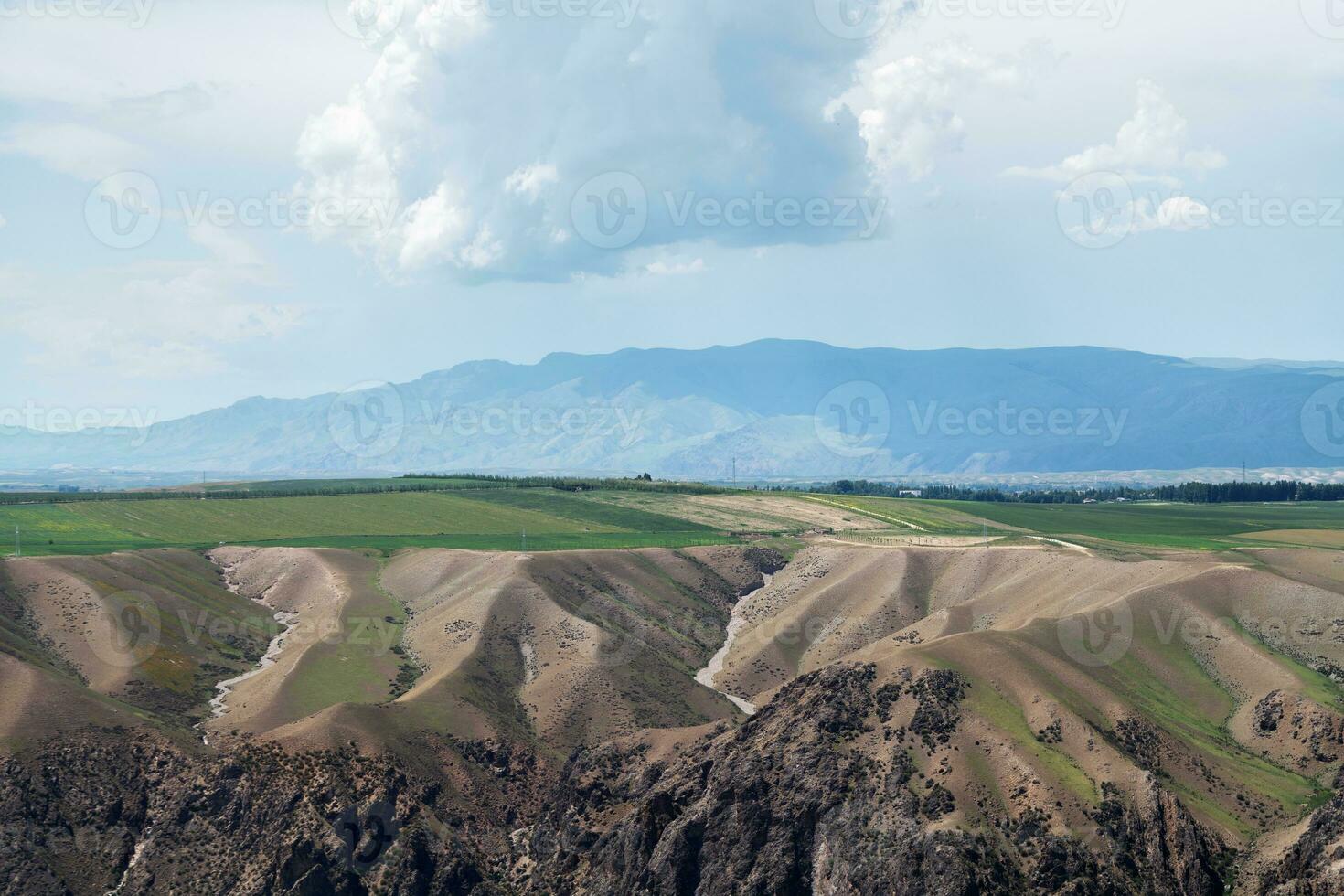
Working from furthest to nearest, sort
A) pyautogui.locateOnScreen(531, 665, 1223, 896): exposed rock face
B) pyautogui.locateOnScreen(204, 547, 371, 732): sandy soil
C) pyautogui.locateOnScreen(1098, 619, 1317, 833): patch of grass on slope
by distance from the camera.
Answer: pyautogui.locateOnScreen(204, 547, 371, 732): sandy soil < pyautogui.locateOnScreen(1098, 619, 1317, 833): patch of grass on slope < pyautogui.locateOnScreen(531, 665, 1223, 896): exposed rock face

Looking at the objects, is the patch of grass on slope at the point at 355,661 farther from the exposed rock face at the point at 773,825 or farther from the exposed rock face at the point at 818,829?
the exposed rock face at the point at 773,825

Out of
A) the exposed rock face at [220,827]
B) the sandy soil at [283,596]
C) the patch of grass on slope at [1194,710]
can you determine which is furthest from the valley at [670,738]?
the sandy soil at [283,596]

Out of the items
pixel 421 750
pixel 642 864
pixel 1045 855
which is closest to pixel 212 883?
pixel 421 750

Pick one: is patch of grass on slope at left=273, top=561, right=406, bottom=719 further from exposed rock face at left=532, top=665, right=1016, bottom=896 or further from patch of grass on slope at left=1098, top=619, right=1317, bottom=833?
patch of grass on slope at left=1098, top=619, right=1317, bottom=833

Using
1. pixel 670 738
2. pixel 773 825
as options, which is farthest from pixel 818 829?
pixel 670 738

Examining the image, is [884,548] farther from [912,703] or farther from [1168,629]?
[912,703]

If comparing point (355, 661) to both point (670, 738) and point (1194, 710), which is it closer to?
point (670, 738)

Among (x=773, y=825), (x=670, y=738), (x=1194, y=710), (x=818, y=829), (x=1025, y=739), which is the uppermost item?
(x=1025, y=739)

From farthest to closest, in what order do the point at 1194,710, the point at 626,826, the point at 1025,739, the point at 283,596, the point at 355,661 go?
the point at 283,596 < the point at 355,661 < the point at 1194,710 < the point at 626,826 < the point at 1025,739

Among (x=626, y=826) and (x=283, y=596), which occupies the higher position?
(x=283, y=596)

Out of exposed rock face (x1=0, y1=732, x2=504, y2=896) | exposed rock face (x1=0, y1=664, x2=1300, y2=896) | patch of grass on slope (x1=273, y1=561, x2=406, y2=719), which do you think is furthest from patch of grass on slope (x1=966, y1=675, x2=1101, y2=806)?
patch of grass on slope (x1=273, y1=561, x2=406, y2=719)

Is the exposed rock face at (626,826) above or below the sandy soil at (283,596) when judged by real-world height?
below
